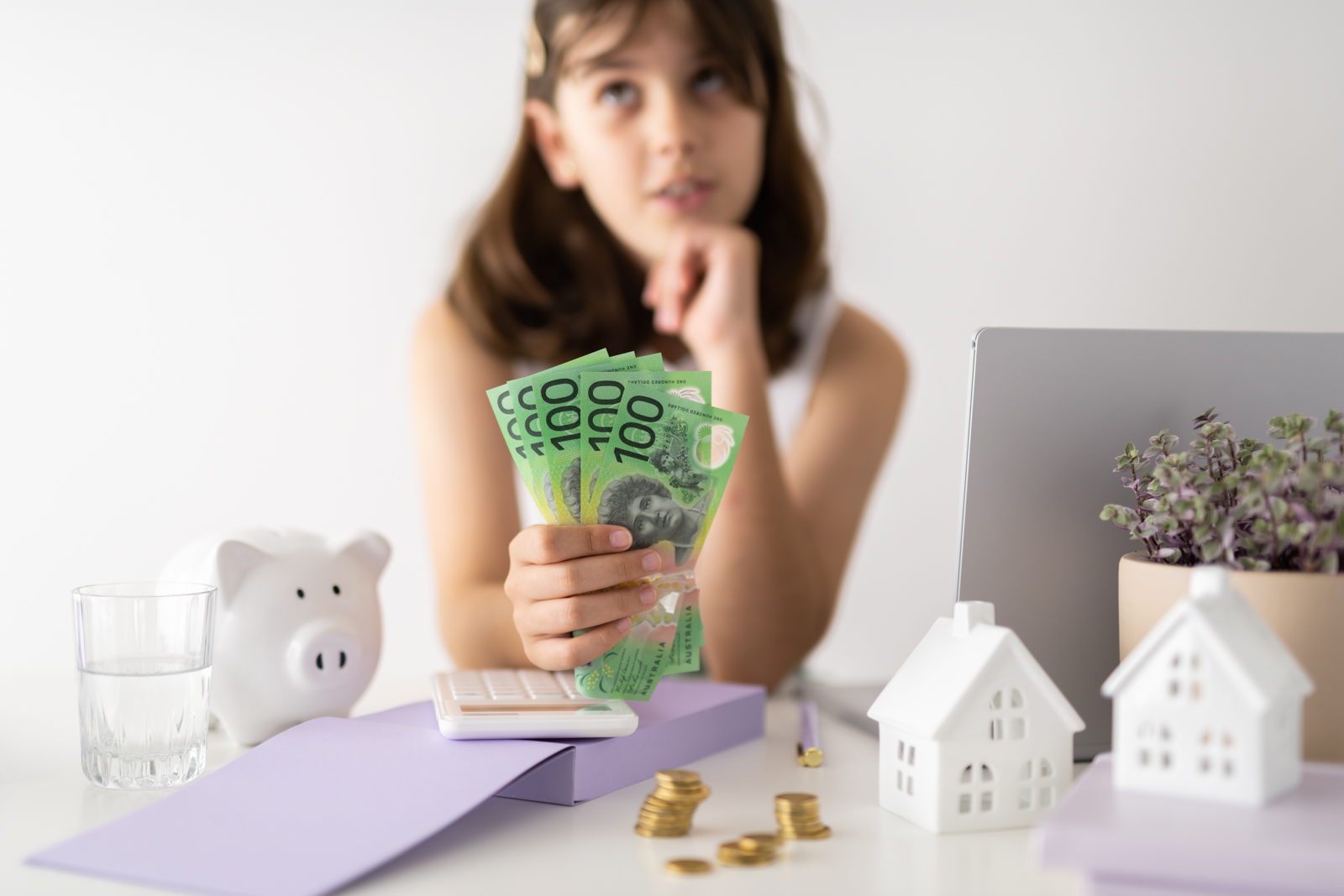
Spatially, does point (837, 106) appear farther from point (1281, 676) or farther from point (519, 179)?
point (1281, 676)

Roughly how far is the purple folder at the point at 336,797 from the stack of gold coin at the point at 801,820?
142 mm

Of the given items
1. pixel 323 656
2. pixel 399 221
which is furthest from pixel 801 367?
pixel 323 656

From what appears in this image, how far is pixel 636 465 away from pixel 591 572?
0.08 metres

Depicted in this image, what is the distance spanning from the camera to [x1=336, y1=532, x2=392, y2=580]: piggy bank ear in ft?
2.71

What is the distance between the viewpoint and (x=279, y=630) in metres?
0.76

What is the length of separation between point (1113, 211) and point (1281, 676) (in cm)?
158

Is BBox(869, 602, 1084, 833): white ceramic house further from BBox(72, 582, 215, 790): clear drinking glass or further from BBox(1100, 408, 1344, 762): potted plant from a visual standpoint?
BBox(72, 582, 215, 790): clear drinking glass

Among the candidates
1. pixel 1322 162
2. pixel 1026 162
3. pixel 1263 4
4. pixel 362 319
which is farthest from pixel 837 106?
pixel 362 319

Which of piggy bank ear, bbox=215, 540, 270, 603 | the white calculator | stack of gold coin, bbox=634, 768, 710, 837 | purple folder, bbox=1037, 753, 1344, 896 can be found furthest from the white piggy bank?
purple folder, bbox=1037, 753, 1344, 896

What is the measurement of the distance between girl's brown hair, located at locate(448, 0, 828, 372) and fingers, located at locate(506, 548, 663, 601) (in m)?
1.03

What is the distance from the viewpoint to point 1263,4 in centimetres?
176

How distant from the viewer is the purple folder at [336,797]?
0.49 m

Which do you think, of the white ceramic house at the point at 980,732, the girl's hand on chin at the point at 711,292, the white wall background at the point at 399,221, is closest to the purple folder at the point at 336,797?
the white ceramic house at the point at 980,732

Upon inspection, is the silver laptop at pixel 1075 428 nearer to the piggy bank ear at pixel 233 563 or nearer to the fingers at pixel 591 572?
the fingers at pixel 591 572
